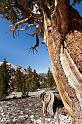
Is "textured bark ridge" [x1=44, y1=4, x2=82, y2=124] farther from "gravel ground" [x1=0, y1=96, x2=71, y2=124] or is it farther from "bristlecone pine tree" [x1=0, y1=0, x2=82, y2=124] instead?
"gravel ground" [x1=0, y1=96, x2=71, y2=124]

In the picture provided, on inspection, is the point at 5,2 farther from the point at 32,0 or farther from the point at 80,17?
the point at 80,17

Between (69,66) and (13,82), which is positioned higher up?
(69,66)

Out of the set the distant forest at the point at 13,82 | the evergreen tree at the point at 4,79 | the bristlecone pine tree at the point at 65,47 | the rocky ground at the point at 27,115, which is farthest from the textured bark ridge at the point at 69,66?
the evergreen tree at the point at 4,79

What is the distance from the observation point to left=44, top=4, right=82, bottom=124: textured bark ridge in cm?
1138

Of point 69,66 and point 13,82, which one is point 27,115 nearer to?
point 69,66

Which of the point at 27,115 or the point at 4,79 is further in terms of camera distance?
the point at 4,79

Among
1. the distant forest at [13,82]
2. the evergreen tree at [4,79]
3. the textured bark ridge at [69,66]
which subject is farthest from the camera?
the distant forest at [13,82]

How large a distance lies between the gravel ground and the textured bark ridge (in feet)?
20.9

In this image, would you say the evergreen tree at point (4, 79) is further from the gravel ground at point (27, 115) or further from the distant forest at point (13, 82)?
the gravel ground at point (27, 115)

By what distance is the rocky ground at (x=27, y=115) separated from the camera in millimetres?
20337

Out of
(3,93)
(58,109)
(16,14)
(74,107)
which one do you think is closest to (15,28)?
(16,14)

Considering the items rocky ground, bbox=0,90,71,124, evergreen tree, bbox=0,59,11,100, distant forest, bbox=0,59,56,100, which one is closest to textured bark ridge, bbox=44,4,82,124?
rocky ground, bbox=0,90,71,124

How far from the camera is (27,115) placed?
23406mm

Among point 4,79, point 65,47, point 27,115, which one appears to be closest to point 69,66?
point 65,47
